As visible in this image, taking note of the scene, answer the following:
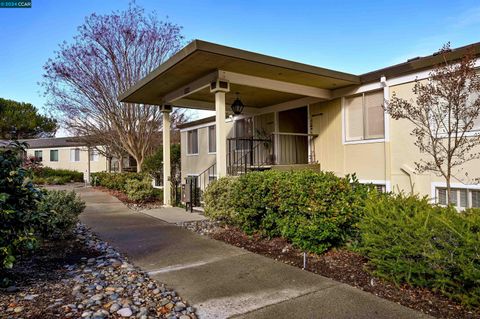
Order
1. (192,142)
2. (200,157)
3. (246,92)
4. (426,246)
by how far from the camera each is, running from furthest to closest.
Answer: (192,142), (200,157), (246,92), (426,246)

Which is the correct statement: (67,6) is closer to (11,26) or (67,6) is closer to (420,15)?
(11,26)

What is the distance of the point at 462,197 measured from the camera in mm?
6828

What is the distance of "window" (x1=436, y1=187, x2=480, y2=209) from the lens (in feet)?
21.7

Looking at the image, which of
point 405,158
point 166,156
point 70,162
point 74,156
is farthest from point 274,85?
point 70,162

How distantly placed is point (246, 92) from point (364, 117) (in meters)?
3.47

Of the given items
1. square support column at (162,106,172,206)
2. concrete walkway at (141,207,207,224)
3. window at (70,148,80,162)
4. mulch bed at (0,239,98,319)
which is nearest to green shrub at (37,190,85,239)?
mulch bed at (0,239,98,319)

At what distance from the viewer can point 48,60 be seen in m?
15.1

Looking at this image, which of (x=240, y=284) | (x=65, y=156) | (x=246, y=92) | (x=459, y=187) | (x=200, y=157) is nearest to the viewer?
(x=240, y=284)

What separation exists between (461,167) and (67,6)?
1173 centimetres

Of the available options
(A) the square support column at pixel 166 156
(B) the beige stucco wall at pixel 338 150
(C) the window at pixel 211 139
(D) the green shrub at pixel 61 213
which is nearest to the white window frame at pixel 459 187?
(B) the beige stucco wall at pixel 338 150

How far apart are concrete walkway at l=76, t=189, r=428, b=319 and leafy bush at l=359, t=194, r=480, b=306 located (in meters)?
0.48

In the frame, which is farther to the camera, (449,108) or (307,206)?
(449,108)

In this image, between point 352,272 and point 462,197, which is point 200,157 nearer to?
point 462,197

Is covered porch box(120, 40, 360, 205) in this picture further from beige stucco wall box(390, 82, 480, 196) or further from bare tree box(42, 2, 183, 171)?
bare tree box(42, 2, 183, 171)
